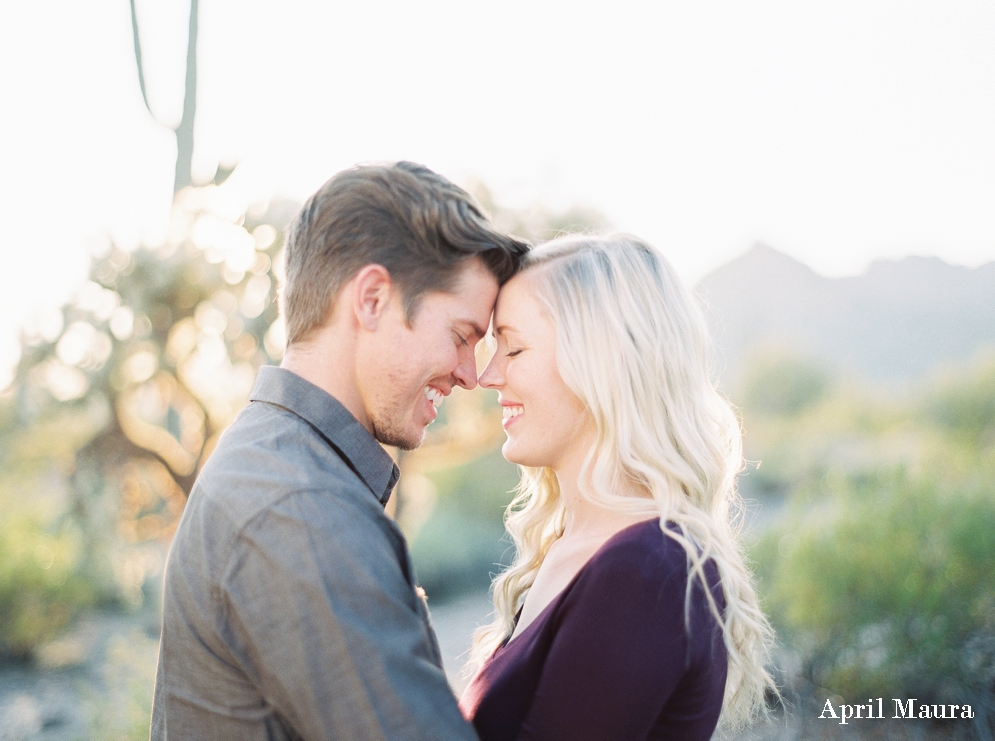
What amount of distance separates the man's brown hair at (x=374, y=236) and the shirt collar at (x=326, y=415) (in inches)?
6.3

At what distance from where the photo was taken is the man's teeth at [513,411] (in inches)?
84.6

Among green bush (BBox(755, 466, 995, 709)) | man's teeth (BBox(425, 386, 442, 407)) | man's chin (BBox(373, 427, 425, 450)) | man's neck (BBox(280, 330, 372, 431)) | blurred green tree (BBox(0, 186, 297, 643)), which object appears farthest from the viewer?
blurred green tree (BBox(0, 186, 297, 643))

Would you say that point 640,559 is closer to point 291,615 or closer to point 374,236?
point 291,615

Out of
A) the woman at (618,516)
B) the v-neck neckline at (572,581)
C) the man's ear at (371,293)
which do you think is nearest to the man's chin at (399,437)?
the man's ear at (371,293)

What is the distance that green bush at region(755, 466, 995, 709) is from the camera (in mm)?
4480

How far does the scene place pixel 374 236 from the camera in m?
1.67

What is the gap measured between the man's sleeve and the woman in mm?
426

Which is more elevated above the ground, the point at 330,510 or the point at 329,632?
the point at 330,510

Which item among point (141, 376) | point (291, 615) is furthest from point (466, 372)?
point (141, 376)

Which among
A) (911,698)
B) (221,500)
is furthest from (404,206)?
(911,698)

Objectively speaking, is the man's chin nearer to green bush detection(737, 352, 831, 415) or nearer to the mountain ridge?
the mountain ridge

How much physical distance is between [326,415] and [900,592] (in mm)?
4419

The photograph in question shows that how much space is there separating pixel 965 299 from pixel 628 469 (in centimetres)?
835

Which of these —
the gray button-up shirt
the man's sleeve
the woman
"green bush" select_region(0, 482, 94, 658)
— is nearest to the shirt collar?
the gray button-up shirt
